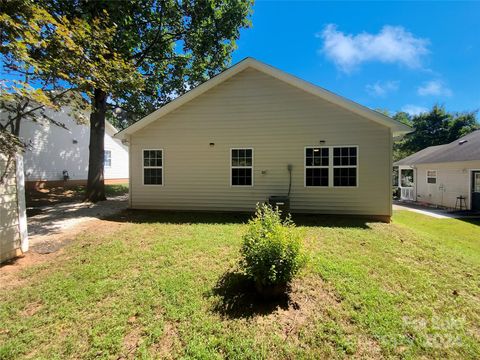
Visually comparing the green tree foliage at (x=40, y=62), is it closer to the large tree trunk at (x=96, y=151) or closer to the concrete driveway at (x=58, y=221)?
the concrete driveway at (x=58, y=221)

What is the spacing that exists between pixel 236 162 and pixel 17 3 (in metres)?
6.87

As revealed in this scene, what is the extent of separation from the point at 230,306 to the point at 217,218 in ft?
17.5

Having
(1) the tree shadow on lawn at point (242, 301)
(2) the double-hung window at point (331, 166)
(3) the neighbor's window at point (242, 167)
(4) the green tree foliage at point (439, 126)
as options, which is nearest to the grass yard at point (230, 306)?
(1) the tree shadow on lawn at point (242, 301)

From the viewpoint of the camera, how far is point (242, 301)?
11.5 feet

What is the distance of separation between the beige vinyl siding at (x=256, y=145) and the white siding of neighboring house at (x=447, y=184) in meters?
7.96

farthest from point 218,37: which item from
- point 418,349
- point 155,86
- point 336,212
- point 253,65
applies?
point 418,349

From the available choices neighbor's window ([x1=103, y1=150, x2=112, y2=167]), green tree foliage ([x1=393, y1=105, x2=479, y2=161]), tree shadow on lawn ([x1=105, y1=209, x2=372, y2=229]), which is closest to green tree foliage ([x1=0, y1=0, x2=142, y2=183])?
tree shadow on lawn ([x1=105, y1=209, x2=372, y2=229])

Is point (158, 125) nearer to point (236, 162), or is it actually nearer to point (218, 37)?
point (236, 162)

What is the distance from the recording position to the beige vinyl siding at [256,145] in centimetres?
862

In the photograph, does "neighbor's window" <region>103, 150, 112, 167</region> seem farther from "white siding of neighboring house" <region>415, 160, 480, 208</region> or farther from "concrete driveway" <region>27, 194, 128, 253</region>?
"white siding of neighboring house" <region>415, 160, 480, 208</region>

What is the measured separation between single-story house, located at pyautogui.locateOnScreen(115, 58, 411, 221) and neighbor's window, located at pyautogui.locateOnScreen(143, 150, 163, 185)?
0.13 feet

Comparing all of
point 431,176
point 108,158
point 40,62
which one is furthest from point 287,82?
point 108,158

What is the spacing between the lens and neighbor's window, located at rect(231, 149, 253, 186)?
9.31m

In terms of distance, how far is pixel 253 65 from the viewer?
358 inches
